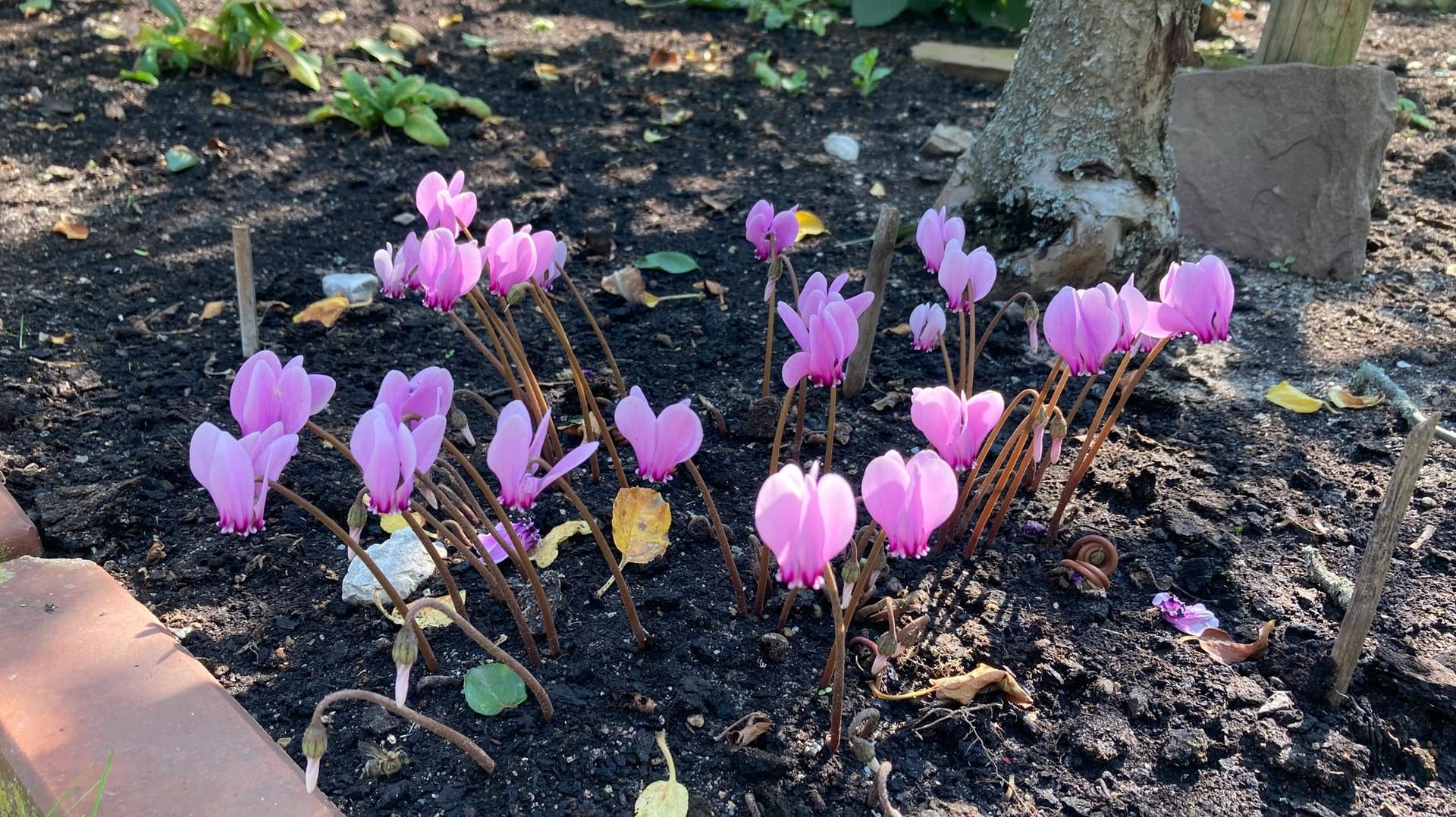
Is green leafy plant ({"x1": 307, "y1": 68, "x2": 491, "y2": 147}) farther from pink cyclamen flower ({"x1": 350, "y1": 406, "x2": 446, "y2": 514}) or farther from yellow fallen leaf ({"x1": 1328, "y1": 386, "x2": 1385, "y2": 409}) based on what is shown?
yellow fallen leaf ({"x1": 1328, "y1": 386, "x2": 1385, "y2": 409})

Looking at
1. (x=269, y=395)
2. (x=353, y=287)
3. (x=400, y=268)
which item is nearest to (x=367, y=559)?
(x=269, y=395)

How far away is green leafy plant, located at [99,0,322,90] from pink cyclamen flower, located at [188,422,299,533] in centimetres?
332

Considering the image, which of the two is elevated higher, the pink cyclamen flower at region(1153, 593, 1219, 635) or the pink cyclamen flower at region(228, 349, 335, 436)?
the pink cyclamen flower at region(228, 349, 335, 436)

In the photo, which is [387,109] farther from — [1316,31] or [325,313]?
[1316,31]

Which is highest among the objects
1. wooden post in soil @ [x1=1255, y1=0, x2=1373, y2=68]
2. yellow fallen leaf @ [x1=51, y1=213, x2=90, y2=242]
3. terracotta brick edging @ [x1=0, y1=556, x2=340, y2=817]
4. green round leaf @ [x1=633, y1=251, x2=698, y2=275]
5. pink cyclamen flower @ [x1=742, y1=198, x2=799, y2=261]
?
wooden post in soil @ [x1=1255, y1=0, x2=1373, y2=68]

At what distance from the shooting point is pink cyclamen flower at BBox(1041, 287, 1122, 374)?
5.81ft

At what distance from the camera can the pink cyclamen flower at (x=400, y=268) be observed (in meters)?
2.06

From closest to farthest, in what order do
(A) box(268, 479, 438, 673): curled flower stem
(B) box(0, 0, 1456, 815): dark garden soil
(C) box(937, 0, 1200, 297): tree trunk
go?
→ 1. (A) box(268, 479, 438, 673): curled flower stem
2. (B) box(0, 0, 1456, 815): dark garden soil
3. (C) box(937, 0, 1200, 297): tree trunk

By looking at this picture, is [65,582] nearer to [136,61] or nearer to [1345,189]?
[136,61]

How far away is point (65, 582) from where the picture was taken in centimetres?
196

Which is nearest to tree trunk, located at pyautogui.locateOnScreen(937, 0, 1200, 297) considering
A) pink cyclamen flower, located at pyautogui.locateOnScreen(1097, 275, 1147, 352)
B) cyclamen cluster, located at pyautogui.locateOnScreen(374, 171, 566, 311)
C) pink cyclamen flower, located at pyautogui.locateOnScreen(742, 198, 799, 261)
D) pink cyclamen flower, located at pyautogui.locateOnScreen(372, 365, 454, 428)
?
pink cyclamen flower, located at pyautogui.locateOnScreen(742, 198, 799, 261)

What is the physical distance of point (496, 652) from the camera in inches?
63.1

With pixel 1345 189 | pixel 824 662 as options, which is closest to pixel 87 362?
pixel 824 662

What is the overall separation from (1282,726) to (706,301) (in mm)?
1863
